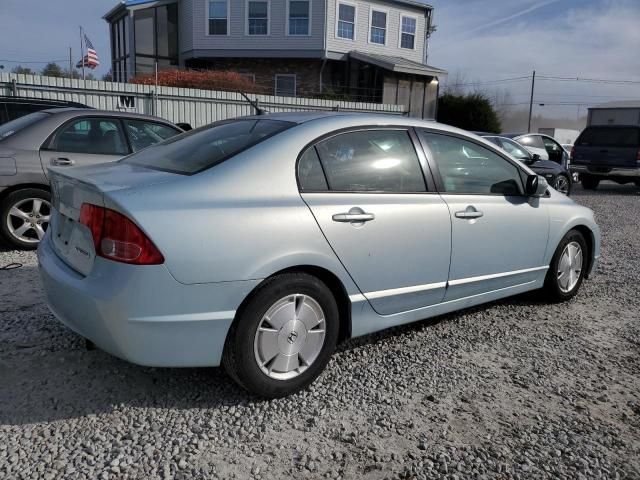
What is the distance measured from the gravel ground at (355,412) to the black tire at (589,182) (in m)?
13.9

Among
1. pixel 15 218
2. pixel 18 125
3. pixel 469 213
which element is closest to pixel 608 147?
pixel 469 213

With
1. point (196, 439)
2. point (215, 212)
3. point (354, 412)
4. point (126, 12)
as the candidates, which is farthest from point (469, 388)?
point (126, 12)

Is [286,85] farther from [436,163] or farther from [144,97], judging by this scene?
[436,163]

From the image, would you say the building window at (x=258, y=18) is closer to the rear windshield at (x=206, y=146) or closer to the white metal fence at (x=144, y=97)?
the white metal fence at (x=144, y=97)

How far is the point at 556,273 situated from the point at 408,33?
959 inches

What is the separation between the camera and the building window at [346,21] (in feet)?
80.3

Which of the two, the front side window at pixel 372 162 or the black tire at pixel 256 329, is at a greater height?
the front side window at pixel 372 162

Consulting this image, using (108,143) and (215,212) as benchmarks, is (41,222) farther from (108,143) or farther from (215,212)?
(215,212)

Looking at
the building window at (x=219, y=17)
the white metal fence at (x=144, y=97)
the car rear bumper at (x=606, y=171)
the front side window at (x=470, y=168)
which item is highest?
the building window at (x=219, y=17)

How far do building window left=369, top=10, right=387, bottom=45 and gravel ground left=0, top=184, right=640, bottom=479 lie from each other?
23.8 m

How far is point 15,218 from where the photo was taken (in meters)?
5.70

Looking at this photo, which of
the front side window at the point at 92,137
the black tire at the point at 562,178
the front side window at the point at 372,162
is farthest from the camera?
the black tire at the point at 562,178

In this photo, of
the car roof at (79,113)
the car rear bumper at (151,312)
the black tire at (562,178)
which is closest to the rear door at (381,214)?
the car rear bumper at (151,312)

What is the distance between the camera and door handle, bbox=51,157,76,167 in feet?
18.8
